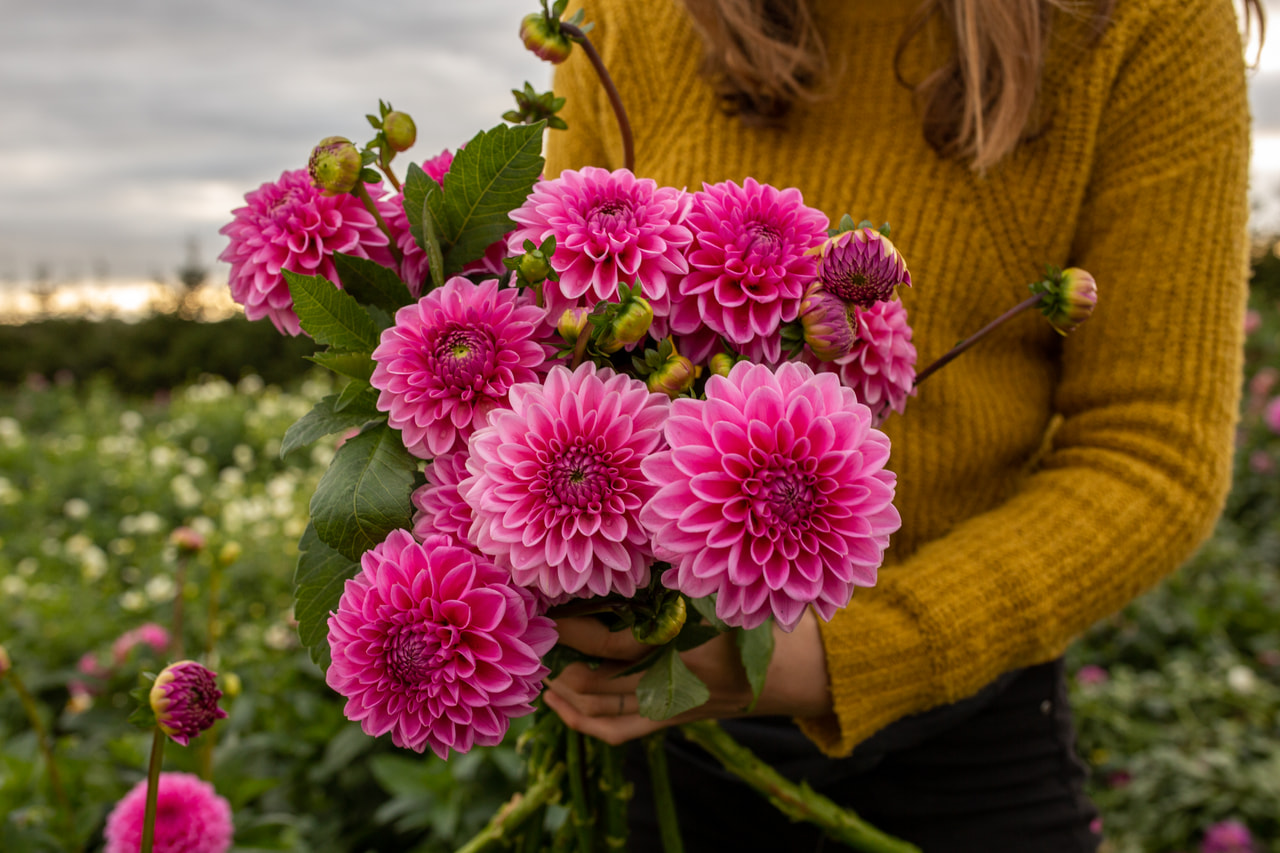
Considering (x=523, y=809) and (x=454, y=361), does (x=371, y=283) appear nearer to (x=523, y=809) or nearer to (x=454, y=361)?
(x=454, y=361)

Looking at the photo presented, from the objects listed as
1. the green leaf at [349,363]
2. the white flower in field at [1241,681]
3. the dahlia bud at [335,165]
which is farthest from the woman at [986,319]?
the white flower in field at [1241,681]

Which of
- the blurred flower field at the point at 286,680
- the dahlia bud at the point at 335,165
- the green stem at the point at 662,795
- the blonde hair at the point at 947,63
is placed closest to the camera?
the dahlia bud at the point at 335,165

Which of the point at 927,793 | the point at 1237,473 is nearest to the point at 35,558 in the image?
the point at 927,793

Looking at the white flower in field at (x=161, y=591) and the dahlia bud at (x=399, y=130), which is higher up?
the dahlia bud at (x=399, y=130)

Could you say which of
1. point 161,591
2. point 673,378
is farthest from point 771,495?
point 161,591

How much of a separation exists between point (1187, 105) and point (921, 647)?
0.61 meters

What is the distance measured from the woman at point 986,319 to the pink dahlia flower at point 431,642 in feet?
0.88

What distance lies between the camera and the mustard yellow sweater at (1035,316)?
0.90 metres

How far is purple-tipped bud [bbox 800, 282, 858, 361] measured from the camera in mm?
535

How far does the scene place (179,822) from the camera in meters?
0.97

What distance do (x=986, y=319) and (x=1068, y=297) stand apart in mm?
404

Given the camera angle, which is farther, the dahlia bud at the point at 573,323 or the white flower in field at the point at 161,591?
the white flower in field at the point at 161,591

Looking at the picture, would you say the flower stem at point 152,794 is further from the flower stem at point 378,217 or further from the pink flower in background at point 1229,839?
the pink flower in background at point 1229,839

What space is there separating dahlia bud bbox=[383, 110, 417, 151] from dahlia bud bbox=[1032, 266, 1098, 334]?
0.45 metres
